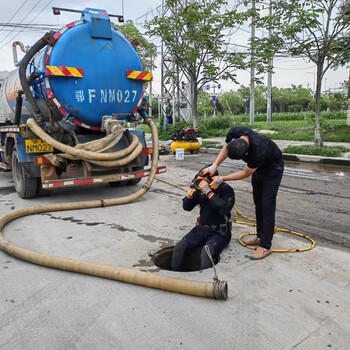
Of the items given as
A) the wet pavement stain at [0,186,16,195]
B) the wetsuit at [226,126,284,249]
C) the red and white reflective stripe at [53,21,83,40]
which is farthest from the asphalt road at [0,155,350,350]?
the red and white reflective stripe at [53,21,83,40]

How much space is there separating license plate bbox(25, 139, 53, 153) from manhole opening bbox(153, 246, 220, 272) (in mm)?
3241

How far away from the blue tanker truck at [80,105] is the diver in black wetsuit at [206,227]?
A: 8.06 feet

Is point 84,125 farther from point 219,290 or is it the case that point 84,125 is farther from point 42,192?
point 219,290

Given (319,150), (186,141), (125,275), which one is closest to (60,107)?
(125,275)

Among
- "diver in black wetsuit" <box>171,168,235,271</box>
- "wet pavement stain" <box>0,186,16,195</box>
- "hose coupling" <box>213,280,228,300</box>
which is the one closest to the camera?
"hose coupling" <box>213,280,228,300</box>

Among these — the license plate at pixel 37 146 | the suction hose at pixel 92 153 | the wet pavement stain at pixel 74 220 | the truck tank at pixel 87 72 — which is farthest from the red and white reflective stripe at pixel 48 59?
the wet pavement stain at pixel 74 220

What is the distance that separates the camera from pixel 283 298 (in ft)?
9.99

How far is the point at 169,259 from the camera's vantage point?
429 centimetres

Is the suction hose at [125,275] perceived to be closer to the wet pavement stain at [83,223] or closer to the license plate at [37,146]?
the wet pavement stain at [83,223]

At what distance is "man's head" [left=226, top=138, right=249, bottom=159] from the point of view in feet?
11.9

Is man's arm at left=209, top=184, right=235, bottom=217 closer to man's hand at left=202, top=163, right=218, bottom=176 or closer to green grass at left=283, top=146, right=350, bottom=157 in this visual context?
man's hand at left=202, top=163, right=218, bottom=176

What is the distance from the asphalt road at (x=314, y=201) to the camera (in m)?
4.88

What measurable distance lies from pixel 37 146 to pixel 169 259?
3.40 m

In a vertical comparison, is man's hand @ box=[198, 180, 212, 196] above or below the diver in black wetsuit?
above
